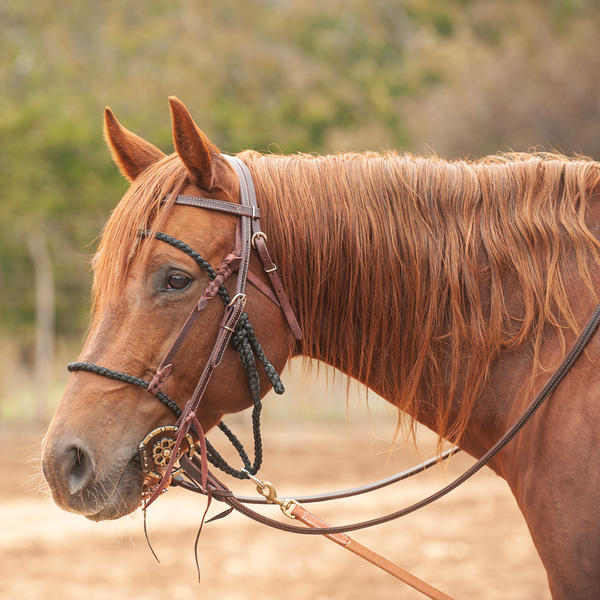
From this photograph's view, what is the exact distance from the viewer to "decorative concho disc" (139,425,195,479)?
5.84ft

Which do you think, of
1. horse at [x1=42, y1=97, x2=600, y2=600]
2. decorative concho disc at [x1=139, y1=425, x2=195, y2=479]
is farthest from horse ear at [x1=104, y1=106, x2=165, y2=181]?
decorative concho disc at [x1=139, y1=425, x2=195, y2=479]

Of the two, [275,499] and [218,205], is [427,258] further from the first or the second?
[275,499]

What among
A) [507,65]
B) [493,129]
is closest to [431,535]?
[493,129]

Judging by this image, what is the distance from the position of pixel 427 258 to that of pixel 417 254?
4cm

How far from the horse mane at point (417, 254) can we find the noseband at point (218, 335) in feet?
0.25

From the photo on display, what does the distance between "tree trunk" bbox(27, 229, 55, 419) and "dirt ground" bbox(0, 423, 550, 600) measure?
7.05 feet

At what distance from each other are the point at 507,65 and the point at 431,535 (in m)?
10.2

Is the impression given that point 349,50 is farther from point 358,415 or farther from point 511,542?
point 511,542

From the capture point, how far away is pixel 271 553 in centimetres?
536

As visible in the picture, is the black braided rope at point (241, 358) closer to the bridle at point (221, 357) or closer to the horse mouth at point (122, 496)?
the bridle at point (221, 357)

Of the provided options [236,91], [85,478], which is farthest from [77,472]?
[236,91]

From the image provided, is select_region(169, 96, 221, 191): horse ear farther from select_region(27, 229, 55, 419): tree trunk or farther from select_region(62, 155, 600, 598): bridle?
select_region(27, 229, 55, 419): tree trunk

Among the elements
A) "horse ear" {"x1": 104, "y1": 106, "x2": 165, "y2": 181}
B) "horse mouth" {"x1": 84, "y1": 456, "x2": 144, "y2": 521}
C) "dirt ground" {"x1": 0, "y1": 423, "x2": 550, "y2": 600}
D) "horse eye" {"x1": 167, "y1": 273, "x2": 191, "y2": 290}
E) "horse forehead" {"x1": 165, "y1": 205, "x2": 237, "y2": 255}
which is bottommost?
"dirt ground" {"x1": 0, "y1": 423, "x2": 550, "y2": 600}

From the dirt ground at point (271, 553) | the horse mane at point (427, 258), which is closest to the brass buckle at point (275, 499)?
the horse mane at point (427, 258)
